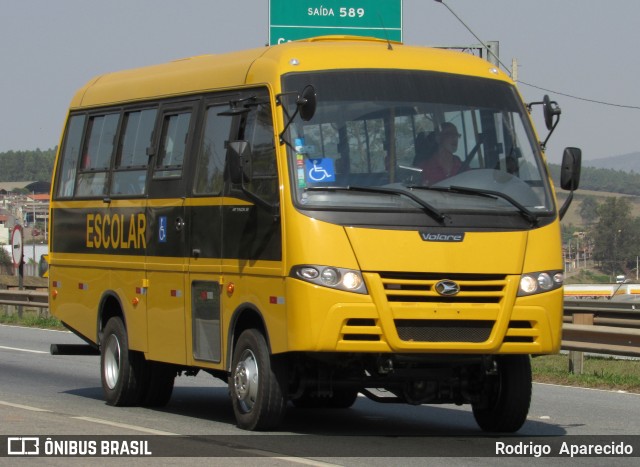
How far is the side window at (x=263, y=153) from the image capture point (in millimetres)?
11312

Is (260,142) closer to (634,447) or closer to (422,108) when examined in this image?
(422,108)

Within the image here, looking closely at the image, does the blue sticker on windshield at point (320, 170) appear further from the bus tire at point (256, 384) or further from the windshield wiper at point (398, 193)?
the bus tire at point (256, 384)

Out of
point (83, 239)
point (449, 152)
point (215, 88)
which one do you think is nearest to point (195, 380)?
point (83, 239)

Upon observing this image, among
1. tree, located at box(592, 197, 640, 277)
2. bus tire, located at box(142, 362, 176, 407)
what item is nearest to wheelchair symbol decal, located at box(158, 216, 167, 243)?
bus tire, located at box(142, 362, 176, 407)

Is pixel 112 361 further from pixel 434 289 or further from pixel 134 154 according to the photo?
pixel 434 289

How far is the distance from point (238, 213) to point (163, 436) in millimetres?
1934

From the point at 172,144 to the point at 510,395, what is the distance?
12.8ft

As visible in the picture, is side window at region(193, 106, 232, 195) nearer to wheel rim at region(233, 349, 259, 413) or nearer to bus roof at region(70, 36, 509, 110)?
bus roof at region(70, 36, 509, 110)

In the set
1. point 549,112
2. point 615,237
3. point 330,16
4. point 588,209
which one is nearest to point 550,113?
point 549,112

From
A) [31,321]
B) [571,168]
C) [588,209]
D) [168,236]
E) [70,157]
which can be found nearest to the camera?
[571,168]

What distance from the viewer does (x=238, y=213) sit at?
11.9m

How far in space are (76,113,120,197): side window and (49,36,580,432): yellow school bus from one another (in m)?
1.56

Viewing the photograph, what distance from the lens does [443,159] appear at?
11531 millimetres

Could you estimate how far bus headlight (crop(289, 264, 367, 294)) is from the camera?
10.8 meters
